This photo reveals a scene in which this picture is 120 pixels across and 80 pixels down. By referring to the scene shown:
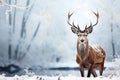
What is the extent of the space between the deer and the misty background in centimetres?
5

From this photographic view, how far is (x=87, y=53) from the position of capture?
5316 mm

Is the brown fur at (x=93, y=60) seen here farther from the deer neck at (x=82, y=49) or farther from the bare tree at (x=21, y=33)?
the bare tree at (x=21, y=33)

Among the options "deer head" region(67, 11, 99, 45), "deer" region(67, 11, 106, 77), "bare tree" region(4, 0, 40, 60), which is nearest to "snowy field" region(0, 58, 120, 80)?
"deer" region(67, 11, 106, 77)

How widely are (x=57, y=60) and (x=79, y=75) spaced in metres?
0.29

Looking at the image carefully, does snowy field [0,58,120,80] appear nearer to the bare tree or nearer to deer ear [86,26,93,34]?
the bare tree

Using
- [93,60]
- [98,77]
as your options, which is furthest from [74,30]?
[98,77]

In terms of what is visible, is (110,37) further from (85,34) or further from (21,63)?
(21,63)

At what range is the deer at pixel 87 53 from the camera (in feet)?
17.4

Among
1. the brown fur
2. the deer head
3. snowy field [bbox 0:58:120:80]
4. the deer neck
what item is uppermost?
the deer head

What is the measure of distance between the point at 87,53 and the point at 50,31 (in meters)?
0.47

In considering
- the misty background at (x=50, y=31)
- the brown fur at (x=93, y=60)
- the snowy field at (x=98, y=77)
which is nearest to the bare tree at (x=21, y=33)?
the misty background at (x=50, y=31)

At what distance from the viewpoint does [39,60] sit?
5.34 metres

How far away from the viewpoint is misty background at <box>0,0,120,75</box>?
17.5ft

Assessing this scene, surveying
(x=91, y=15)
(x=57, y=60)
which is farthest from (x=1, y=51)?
(x=91, y=15)
